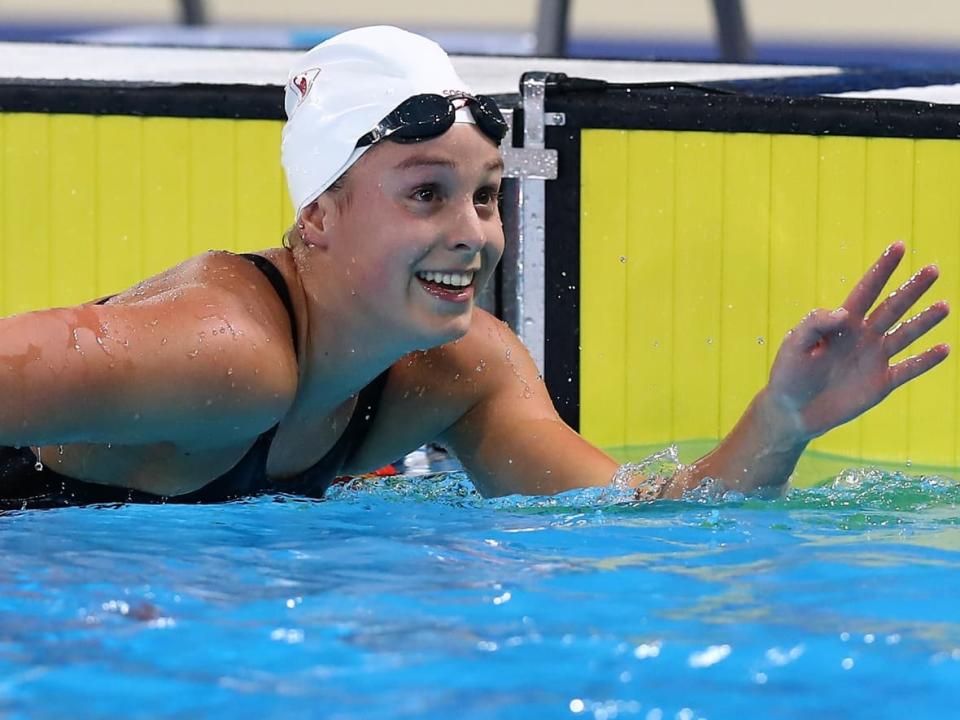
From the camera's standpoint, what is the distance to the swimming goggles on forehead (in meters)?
2.20

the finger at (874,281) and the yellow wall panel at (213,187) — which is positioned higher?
the yellow wall panel at (213,187)

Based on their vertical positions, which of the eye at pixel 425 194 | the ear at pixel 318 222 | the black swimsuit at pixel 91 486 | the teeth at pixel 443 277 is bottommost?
the black swimsuit at pixel 91 486

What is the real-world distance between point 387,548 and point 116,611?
0.50 metres

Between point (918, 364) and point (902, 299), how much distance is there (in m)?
0.10

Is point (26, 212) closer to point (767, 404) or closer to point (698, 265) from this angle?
point (698, 265)

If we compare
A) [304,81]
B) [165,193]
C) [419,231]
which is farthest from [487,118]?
[165,193]

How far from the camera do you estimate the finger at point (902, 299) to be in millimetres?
2127

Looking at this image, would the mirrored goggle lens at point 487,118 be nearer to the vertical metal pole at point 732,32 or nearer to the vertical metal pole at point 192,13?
the vertical metal pole at point 732,32

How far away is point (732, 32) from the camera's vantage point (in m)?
5.98

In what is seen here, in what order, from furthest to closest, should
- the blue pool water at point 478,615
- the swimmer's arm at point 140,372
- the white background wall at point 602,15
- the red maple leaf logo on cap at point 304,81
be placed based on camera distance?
the white background wall at point 602,15 → the red maple leaf logo on cap at point 304,81 → the swimmer's arm at point 140,372 → the blue pool water at point 478,615

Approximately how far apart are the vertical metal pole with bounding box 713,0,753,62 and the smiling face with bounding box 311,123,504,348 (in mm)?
3814

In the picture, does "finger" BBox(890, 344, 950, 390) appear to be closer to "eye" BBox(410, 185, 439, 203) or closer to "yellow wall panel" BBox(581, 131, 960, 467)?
"eye" BBox(410, 185, 439, 203)

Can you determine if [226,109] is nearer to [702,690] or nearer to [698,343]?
[698,343]

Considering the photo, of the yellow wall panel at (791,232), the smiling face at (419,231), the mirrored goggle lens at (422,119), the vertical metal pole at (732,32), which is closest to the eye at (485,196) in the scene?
the smiling face at (419,231)
